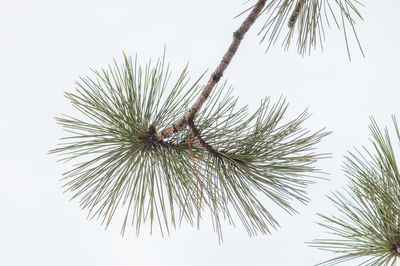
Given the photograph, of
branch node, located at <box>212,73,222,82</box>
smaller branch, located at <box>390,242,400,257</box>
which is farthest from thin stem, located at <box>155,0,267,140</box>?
smaller branch, located at <box>390,242,400,257</box>

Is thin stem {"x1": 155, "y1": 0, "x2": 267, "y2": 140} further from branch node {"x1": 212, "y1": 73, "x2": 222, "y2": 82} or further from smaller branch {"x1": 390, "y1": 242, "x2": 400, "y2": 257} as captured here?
smaller branch {"x1": 390, "y1": 242, "x2": 400, "y2": 257}

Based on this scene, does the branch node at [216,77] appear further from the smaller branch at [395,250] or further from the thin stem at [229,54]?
the smaller branch at [395,250]

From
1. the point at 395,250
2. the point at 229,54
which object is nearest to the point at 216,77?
the point at 229,54

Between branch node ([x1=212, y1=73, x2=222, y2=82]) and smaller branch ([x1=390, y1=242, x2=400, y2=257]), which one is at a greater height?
branch node ([x1=212, y1=73, x2=222, y2=82])

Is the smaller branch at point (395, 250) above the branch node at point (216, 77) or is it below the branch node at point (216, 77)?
below

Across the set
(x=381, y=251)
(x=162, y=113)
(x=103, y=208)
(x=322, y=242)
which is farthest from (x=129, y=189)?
(x=381, y=251)

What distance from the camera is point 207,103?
3.99 feet

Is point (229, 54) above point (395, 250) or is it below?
above

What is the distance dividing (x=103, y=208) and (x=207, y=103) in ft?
1.32

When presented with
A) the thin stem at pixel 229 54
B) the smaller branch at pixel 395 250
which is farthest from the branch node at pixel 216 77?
the smaller branch at pixel 395 250

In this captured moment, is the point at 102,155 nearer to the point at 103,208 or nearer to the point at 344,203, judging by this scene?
the point at 103,208

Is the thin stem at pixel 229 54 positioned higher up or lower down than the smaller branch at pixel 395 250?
higher up

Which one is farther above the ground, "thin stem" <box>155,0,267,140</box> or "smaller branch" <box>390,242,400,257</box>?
"thin stem" <box>155,0,267,140</box>

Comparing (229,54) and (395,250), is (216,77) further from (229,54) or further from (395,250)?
(395,250)
